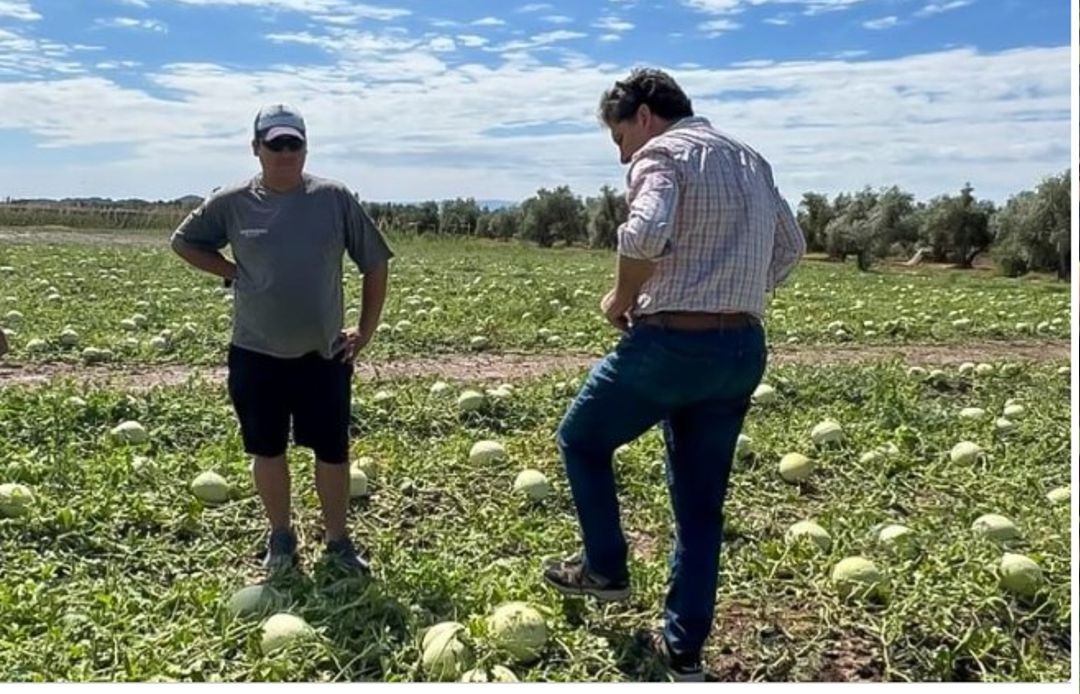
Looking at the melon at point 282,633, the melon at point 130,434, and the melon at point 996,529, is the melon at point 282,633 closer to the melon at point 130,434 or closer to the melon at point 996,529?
the melon at point 130,434

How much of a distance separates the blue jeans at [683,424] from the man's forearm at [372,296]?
1105mm

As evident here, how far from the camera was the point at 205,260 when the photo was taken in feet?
14.0

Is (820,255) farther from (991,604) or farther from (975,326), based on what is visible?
(991,604)

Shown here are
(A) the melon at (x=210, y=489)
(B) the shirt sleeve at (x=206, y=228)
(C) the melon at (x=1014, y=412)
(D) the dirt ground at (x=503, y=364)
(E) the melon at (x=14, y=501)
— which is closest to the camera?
(B) the shirt sleeve at (x=206, y=228)

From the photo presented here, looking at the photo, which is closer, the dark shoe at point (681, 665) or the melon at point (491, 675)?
the melon at point (491, 675)

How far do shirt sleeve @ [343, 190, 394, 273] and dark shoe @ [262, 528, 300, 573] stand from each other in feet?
3.55

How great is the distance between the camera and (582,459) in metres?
3.56

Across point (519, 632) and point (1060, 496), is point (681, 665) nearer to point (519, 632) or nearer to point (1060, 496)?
point (519, 632)

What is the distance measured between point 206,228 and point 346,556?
1360mm

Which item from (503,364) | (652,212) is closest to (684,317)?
(652,212)

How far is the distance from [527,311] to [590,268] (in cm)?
1369

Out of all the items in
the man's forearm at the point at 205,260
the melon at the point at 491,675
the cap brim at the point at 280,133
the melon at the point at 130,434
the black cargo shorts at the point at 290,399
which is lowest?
the melon at the point at 491,675

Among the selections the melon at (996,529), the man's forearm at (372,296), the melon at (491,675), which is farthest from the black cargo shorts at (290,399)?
the melon at (996,529)

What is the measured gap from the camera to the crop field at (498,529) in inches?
140
